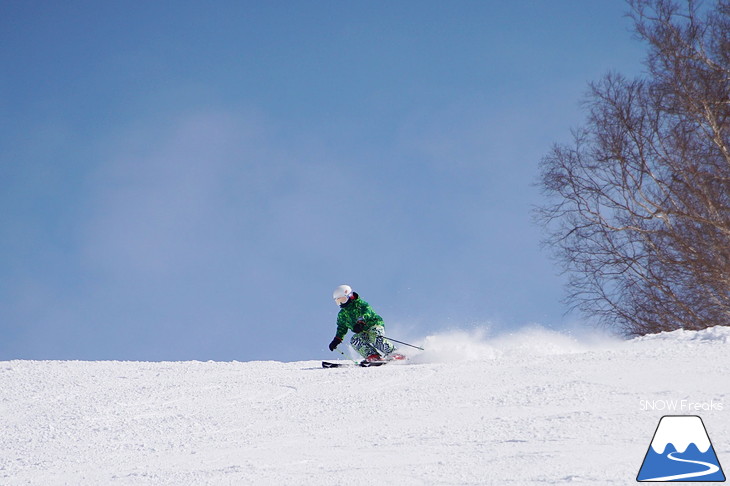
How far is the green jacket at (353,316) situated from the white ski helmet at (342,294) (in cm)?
11

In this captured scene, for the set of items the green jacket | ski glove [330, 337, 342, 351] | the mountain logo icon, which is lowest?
the mountain logo icon

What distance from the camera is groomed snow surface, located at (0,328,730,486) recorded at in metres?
4.21

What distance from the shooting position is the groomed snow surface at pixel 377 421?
4.21 meters

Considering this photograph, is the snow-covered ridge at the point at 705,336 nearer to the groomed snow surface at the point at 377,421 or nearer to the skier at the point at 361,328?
the groomed snow surface at the point at 377,421

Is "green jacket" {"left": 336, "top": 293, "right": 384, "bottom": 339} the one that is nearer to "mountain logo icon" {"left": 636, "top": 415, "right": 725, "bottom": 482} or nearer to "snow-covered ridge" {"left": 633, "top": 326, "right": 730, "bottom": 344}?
"snow-covered ridge" {"left": 633, "top": 326, "right": 730, "bottom": 344}

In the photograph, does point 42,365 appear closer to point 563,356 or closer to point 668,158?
point 563,356

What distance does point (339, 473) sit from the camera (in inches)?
165

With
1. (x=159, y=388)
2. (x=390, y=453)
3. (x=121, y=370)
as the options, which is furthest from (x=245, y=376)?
(x=390, y=453)

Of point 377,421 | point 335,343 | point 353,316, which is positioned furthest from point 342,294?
point 377,421

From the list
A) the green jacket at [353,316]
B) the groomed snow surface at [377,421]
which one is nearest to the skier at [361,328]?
the green jacket at [353,316]

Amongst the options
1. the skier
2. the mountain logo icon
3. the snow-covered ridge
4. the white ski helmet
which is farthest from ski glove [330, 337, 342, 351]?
the mountain logo icon

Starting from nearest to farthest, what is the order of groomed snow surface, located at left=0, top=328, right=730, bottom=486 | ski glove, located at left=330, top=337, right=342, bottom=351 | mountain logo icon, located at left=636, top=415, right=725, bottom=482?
mountain logo icon, located at left=636, top=415, right=725, bottom=482 < groomed snow surface, located at left=0, top=328, right=730, bottom=486 < ski glove, located at left=330, top=337, right=342, bottom=351

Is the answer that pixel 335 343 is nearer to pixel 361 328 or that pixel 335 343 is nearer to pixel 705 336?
pixel 361 328

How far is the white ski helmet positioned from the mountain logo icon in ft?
20.9
